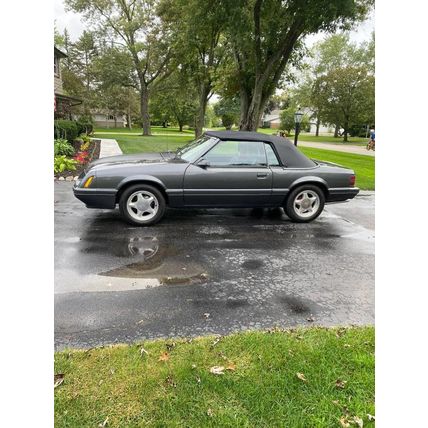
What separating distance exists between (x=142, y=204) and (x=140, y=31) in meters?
31.1

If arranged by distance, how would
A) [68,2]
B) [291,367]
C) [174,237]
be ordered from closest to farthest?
[291,367] → [174,237] → [68,2]

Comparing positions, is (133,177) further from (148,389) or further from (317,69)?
(317,69)

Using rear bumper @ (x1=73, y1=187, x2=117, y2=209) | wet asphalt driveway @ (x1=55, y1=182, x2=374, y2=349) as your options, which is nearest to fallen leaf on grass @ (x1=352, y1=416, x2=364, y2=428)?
wet asphalt driveway @ (x1=55, y1=182, x2=374, y2=349)

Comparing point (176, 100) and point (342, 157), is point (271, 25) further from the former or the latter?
point (176, 100)

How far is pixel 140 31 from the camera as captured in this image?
31.3 metres

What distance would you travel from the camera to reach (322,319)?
3123 millimetres

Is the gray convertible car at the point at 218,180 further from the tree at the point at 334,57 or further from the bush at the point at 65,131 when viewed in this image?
the tree at the point at 334,57

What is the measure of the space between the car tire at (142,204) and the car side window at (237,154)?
3.35 ft

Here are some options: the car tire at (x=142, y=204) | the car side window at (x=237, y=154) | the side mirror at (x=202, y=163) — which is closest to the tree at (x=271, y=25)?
the car side window at (x=237, y=154)

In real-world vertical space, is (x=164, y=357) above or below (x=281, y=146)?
below

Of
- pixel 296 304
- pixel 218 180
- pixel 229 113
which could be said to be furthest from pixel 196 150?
pixel 229 113

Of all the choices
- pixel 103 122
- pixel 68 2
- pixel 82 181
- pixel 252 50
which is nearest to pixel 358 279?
pixel 82 181

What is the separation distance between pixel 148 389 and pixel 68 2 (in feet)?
128

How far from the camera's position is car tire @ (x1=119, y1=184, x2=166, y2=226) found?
5.36 meters
